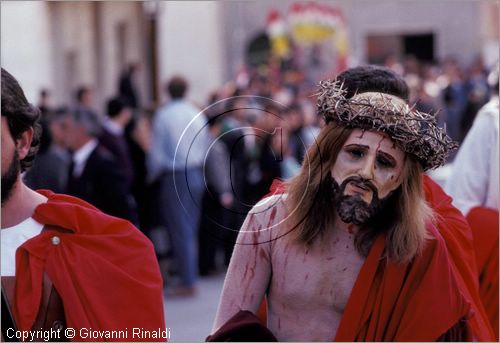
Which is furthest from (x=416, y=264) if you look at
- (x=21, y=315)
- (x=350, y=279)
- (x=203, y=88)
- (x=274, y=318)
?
(x=203, y=88)

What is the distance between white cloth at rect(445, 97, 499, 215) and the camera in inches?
A: 214

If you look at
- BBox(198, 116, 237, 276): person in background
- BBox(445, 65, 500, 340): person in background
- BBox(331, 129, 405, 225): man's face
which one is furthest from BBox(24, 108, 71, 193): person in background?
BBox(331, 129, 405, 225): man's face

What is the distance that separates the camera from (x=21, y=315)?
339 cm

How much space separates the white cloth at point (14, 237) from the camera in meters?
3.50

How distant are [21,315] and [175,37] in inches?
806

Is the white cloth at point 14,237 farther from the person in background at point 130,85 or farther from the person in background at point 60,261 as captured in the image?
the person in background at point 130,85

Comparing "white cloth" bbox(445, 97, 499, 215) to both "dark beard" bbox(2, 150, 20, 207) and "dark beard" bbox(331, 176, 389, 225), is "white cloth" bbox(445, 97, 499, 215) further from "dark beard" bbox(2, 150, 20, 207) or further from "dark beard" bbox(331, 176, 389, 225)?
"dark beard" bbox(2, 150, 20, 207)

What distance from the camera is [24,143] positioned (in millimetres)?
3529

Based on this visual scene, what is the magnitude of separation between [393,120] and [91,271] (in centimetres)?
98

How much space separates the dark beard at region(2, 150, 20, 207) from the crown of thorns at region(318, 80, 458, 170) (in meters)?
0.94

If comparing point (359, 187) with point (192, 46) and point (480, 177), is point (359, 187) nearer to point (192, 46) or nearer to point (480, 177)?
point (480, 177)

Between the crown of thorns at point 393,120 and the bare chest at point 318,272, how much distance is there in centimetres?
34

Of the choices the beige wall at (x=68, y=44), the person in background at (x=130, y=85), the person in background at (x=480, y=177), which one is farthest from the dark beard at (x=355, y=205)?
the person in background at (x=130, y=85)

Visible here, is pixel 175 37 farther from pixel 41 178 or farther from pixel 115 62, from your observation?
pixel 41 178
